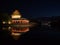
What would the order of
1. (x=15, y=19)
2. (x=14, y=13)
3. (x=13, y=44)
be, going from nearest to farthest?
(x=13, y=44) → (x=15, y=19) → (x=14, y=13)

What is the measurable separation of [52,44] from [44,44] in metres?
0.45

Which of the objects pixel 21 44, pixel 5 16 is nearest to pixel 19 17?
pixel 5 16

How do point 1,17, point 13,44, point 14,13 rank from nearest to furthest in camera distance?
point 13,44
point 1,17
point 14,13

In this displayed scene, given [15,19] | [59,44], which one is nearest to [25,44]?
[59,44]

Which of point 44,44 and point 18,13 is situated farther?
point 18,13

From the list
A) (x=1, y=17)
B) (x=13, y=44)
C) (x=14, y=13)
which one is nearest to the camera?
(x=13, y=44)

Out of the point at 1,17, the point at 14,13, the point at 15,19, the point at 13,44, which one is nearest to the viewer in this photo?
the point at 13,44

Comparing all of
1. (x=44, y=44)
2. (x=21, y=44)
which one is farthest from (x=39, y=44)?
(x=21, y=44)

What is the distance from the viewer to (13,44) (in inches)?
435

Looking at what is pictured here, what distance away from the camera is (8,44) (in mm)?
11086

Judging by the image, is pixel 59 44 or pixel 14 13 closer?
pixel 59 44

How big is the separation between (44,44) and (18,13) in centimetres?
8433

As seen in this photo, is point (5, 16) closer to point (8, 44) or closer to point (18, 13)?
point (18, 13)

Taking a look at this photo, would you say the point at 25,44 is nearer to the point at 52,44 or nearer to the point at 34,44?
the point at 34,44
